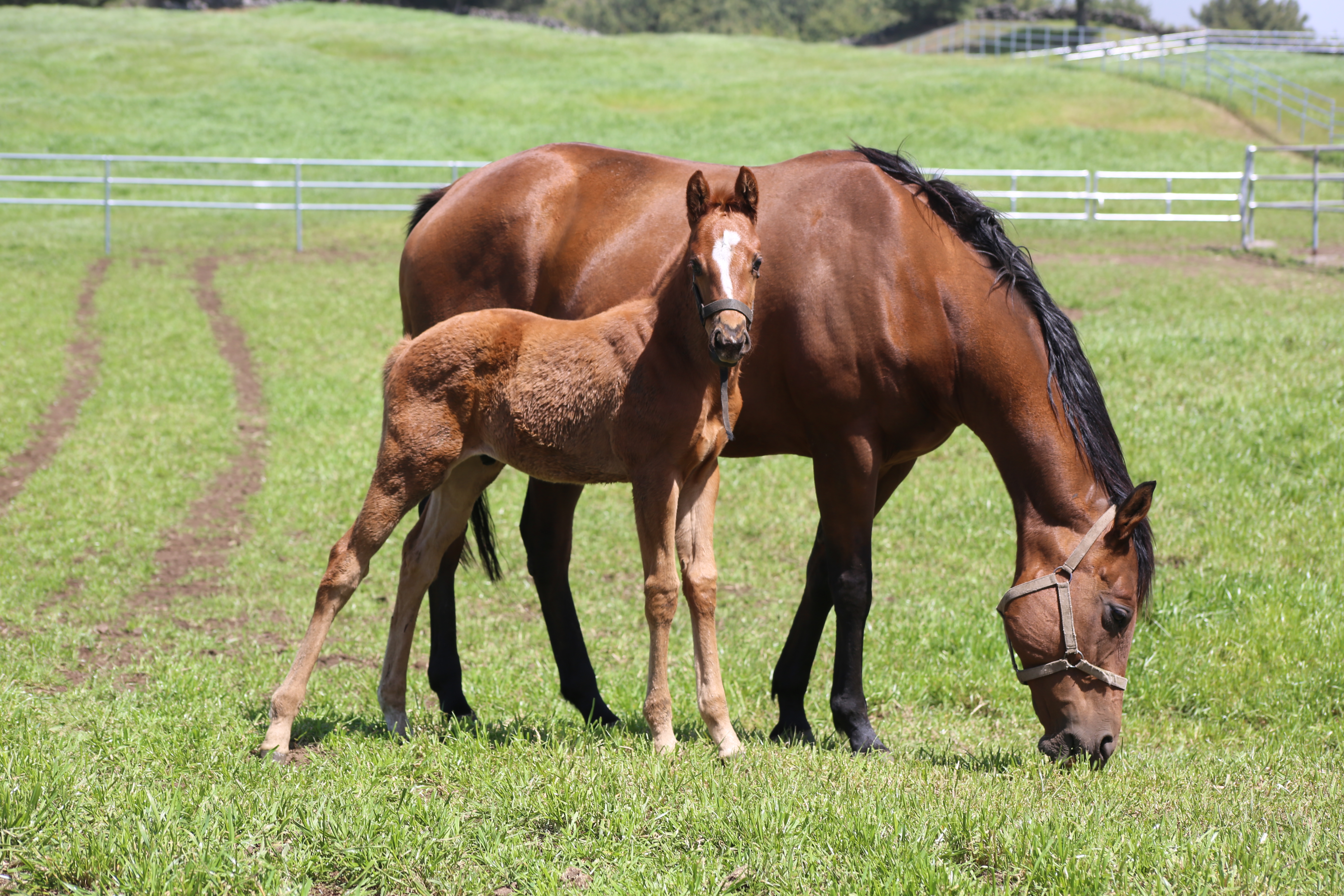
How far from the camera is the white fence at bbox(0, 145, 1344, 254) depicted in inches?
795

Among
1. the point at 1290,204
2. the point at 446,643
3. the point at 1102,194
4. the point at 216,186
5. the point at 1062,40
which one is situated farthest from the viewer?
the point at 1062,40

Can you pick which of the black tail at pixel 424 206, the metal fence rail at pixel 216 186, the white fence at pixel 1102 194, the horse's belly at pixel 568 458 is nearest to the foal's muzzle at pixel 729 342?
the horse's belly at pixel 568 458

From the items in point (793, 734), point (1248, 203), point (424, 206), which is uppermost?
point (1248, 203)

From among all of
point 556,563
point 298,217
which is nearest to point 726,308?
point 556,563

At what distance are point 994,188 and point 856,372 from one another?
25.1m

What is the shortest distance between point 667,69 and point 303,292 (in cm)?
3162

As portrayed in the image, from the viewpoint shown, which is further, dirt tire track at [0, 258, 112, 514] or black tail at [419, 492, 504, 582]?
dirt tire track at [0, 258, 112, 514]

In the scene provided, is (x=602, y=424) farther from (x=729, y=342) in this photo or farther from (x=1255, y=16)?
(x=1255, y=16)

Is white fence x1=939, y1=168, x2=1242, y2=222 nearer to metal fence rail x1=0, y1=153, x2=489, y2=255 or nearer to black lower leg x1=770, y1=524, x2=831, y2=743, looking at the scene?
metal fence rail x1=0, y1=153, x2=489, y2=255

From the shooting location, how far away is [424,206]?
6328 mm

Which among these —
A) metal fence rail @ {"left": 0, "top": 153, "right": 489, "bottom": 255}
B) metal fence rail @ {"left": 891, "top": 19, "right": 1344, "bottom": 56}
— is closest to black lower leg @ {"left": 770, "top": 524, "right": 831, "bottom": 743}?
metal fence rail @ {"left": 0, "top": 153, "right": 489, "bottom": 255}

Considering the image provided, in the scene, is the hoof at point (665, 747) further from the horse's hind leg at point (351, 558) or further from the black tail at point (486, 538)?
the black tail at point (486, 538)

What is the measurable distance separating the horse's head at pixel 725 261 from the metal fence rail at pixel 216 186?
1506 cm

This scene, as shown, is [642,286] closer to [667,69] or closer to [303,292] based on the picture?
[303,292]
